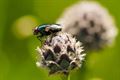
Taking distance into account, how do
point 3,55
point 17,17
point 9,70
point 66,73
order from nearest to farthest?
point 66,73 → point 9,70 → point 3,55 → point 17,17

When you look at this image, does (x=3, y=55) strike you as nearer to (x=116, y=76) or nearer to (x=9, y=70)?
(x=9, y=70)

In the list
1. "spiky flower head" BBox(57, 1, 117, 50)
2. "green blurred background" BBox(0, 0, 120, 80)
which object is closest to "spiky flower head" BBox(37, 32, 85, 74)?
"green blurred background" BBox(0, 0, 120, 80)

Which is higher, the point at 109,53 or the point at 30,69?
the point at 109,53

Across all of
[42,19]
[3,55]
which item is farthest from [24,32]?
[42,19]

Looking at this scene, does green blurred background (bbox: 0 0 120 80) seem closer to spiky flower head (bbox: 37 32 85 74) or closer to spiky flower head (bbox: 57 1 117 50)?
spiky flower head (bbox: 57 1 117 50)

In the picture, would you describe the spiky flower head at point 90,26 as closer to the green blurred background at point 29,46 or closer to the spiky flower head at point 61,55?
the green blurred background at point 29,46

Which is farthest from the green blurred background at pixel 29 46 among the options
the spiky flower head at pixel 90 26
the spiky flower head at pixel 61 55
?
the spiky flower head at pixel 61 55

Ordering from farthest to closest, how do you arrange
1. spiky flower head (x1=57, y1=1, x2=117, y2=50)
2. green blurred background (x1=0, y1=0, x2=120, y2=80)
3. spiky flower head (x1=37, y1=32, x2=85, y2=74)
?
1. green blurred background (x1=0, y1=0, x2=120, y2=80)
2. spiky flower head (x1=57, y1=1, x2=117, y2=50)
3. spiky flower head (x1=37, y1=32, x2=85, y2=74)
